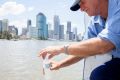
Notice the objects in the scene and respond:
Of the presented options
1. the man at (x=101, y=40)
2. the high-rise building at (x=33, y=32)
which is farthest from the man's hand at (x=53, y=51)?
the high-rise building at (x=33, y=32)

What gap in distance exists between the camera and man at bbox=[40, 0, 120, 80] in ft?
6.98

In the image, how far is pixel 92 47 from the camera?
2.15m

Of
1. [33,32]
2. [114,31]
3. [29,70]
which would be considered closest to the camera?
[114,31]

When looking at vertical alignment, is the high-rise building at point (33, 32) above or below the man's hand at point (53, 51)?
below

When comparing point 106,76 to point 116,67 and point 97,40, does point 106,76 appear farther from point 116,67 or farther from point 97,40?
point 97,40

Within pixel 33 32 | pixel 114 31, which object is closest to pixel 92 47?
pixel 114 31

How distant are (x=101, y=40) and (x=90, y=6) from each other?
30cm

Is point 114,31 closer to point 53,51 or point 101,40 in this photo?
point 101,40

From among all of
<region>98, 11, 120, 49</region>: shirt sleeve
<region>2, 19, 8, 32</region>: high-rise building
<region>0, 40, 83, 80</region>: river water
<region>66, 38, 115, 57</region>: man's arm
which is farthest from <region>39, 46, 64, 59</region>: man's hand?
<region>2, 19, 8, 32</region>: high-rise building

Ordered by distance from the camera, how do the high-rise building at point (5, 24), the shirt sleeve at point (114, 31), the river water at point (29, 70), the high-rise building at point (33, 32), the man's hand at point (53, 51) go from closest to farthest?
the shirt sleeve at point (114, 31) → the man's hand at point (53, 51) → the river water at point (29, 70) → the high-rise building at point (33, 32) → the high-rise building at point (5, 24)

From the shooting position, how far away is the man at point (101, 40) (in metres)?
2.13

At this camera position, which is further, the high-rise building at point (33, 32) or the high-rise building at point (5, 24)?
the high-rise building at point (5, 24)

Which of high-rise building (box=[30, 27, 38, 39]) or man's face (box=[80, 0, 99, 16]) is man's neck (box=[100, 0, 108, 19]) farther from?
high-rise building (box=[30, 27, 38, 39])

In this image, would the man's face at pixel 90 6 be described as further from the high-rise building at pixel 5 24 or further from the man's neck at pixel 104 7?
the high-rise building at pixel 5 24
